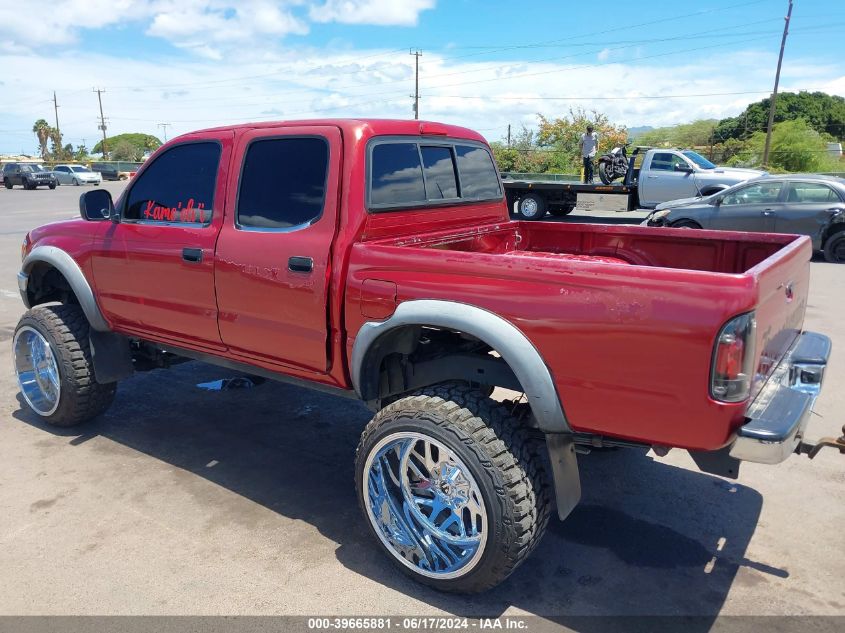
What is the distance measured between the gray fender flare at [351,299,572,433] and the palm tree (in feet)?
359

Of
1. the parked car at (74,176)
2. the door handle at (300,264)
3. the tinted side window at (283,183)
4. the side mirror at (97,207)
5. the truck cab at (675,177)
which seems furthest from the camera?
the parked car at (74,176)

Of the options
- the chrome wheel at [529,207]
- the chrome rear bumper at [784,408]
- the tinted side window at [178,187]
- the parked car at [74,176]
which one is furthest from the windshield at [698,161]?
the parked car at [74,176]

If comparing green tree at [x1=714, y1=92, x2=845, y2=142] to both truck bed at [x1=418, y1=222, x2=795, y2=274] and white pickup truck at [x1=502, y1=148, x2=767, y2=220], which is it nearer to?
white pickup truck at [x1=502, y1=148, x2=767, y2=220]

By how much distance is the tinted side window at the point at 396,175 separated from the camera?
3.49 meters

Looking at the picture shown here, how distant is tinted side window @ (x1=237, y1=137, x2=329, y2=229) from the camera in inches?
136

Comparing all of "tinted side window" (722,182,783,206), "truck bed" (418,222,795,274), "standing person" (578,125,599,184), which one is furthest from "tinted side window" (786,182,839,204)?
"truck bed" (418,222,795,274)

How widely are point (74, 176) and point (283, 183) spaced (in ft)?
152

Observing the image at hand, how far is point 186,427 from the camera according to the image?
4910mm

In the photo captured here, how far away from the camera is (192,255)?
3.81 m

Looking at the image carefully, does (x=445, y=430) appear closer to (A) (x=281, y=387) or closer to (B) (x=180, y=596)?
(B) (x=180, y=596)

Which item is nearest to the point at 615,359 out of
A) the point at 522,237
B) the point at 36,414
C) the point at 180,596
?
the point at 180,596

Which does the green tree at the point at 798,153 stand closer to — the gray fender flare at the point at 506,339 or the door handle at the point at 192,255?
the door handle at the point at 192,255

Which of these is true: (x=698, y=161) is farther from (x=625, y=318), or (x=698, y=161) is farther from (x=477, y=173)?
(x=625, y=318)

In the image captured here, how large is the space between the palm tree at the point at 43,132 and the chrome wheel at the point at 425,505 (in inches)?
4307
